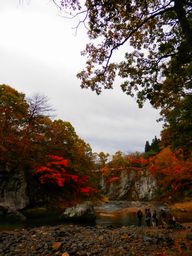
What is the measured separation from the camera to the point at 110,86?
11.5 meters

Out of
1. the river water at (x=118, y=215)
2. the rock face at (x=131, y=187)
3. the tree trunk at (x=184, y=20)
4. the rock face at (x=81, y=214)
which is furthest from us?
the rock face at (x=131, y=187)

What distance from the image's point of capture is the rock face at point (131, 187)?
60.3m

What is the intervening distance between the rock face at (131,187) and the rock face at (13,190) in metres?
38.7

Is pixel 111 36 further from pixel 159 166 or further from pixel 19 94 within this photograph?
pixel 159 166

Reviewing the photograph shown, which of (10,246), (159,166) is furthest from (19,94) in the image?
(10,246)

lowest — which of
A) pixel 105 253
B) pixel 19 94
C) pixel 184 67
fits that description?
pixel 105 253

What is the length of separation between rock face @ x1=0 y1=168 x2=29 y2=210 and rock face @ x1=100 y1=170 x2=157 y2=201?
38.7 meters

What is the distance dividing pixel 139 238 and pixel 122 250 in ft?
10.4

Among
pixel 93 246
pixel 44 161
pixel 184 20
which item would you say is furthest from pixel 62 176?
pixel 184 20

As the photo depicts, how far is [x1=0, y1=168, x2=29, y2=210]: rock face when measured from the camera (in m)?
25.9

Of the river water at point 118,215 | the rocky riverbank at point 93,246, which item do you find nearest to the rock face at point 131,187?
the river water at point 118,215

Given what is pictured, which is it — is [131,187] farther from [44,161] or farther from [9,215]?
[9,215]

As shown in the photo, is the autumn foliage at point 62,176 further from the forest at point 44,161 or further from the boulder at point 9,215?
the boulder at point 9,215

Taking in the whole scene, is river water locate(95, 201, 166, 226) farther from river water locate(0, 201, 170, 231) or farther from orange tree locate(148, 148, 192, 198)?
orange tree locate(148, 148, 192, 198)
